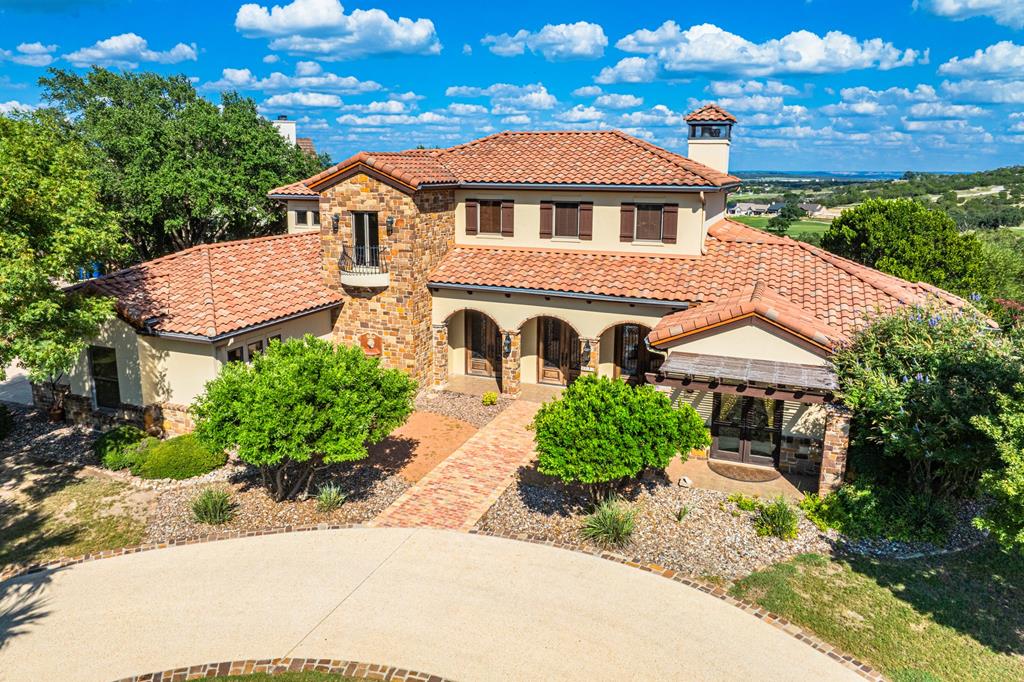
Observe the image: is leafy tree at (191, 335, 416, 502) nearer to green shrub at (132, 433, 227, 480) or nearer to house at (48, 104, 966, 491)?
green shrub at (132, 433, 227, 480)

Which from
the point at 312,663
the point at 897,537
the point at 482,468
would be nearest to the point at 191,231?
the point at 482,468

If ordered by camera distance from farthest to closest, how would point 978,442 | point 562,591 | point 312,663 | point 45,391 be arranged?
point 45,391 < point 978,442 < point 562,591 < point 312,663

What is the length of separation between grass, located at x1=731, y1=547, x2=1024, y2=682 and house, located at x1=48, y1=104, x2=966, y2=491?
3.20 metres

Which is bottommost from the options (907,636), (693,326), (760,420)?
(907,636)

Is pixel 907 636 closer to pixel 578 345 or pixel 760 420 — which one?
pixel 760 420

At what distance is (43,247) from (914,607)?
738 inches

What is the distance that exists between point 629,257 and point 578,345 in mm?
3533

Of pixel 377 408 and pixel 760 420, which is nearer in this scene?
pixel 377 408

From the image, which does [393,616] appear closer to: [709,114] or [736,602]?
[736,602]

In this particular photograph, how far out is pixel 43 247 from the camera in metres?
15.5

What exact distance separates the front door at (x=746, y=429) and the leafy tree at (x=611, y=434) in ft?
12.2

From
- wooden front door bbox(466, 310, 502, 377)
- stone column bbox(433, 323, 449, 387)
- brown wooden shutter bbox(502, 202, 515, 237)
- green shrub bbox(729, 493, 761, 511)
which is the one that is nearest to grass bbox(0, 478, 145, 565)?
stone column bbox(433, 323, 449, 387)

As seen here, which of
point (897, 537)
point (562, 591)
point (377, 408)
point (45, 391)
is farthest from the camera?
point (45, 391)

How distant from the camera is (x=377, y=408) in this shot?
15.6 metres
